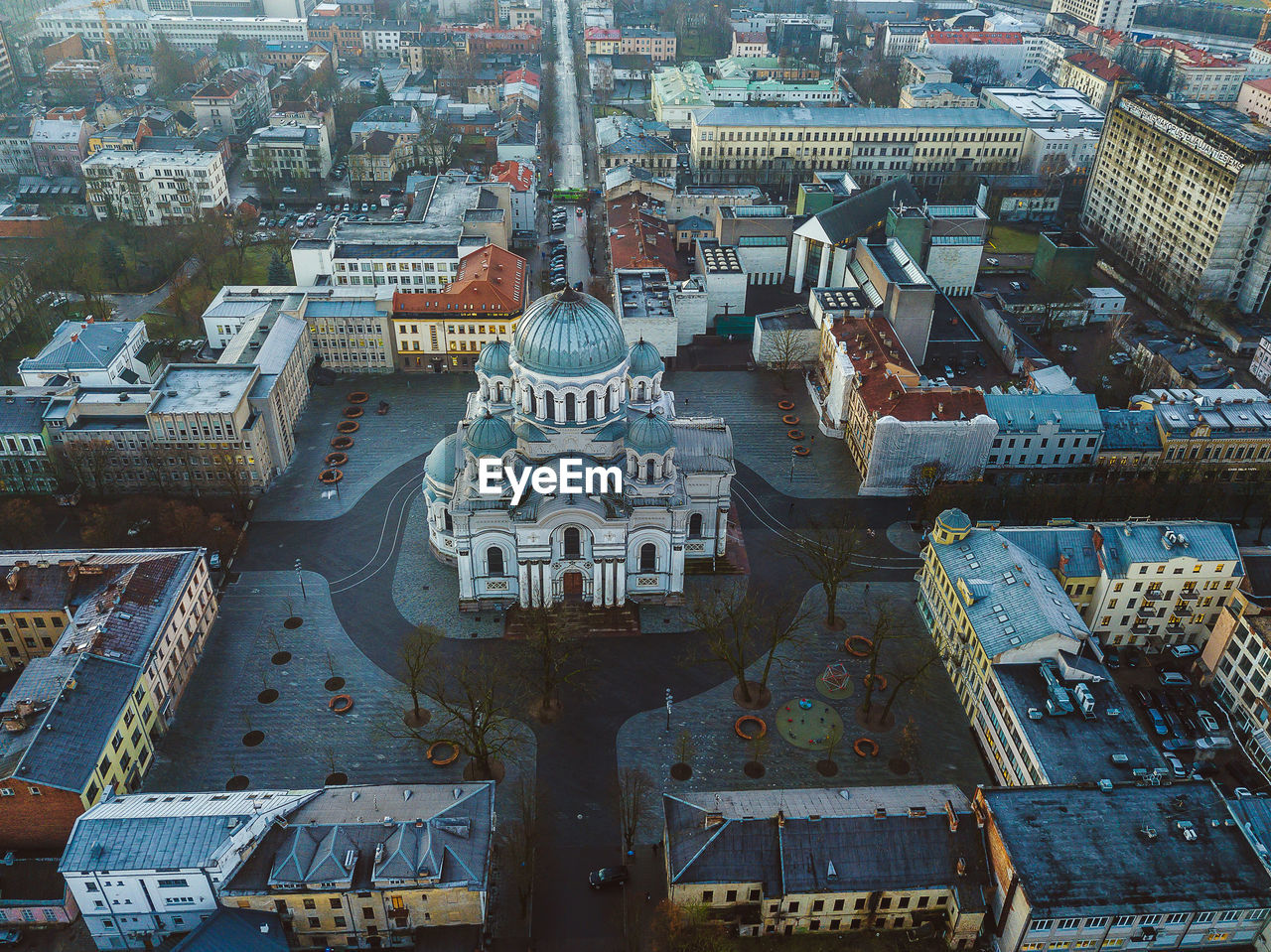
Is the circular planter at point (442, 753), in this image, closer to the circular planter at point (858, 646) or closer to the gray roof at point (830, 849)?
the gray roof at point (830, 849)

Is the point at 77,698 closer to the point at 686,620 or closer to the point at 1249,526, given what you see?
the point at 686,620

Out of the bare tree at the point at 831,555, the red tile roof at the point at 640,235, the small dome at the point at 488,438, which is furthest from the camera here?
the red tile roof at the point at 640,235

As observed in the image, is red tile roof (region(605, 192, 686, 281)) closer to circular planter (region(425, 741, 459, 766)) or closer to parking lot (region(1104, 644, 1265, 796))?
parking lot (region(1104, 644, 1265, 796))

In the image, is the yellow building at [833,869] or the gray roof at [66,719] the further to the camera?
the gray roof at [66,719]

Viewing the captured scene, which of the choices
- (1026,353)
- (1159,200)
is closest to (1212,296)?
(1159,200)

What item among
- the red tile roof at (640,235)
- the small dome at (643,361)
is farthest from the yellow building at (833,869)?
the red tile roof at (640,235)
